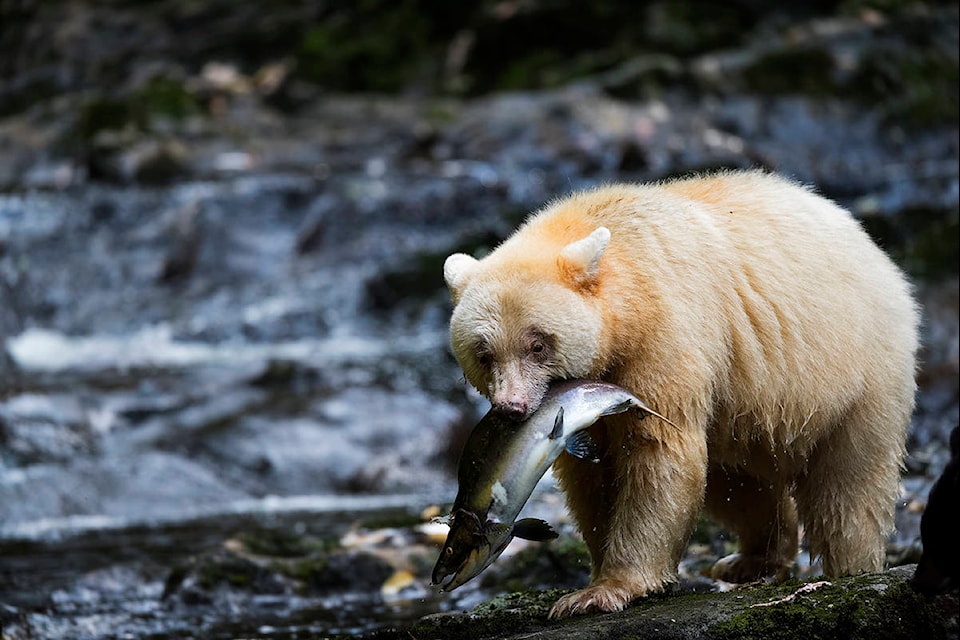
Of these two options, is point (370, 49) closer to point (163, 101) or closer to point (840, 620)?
point (163, 101)

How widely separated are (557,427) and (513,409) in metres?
0.18

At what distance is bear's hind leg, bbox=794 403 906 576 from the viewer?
5352mm

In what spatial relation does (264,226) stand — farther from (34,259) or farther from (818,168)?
(818,168)

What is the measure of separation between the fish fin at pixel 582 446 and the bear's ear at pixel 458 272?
0.80m

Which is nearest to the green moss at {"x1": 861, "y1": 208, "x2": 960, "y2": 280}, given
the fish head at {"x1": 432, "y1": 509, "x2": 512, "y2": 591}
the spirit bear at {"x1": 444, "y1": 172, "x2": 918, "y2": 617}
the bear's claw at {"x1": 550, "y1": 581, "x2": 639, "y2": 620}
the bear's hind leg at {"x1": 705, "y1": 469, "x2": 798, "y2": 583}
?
the bear's hind leg at {"x1": 705, "y1": 469, "x2": 798, "y2": 583}

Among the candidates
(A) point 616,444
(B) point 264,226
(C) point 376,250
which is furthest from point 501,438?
(B) point 264,226

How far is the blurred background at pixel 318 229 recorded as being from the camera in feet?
26.5

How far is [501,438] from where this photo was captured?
4.49 meters

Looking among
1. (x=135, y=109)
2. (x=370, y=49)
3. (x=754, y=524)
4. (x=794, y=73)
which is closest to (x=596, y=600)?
(x=754, y=524)

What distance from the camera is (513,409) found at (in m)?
4.46

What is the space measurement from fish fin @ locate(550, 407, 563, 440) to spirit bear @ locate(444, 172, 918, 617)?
4.9 inches

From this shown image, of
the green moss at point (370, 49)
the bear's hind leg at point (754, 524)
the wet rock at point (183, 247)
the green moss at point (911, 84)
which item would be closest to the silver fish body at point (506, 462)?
the bear's hind leg at point (754, 524)

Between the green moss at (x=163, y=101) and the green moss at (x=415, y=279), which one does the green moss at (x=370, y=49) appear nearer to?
the green moss at (x=163, y=101)

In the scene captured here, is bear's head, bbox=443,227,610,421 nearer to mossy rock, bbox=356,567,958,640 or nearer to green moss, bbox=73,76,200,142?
mossy rock, bbox=356,567,958,640
